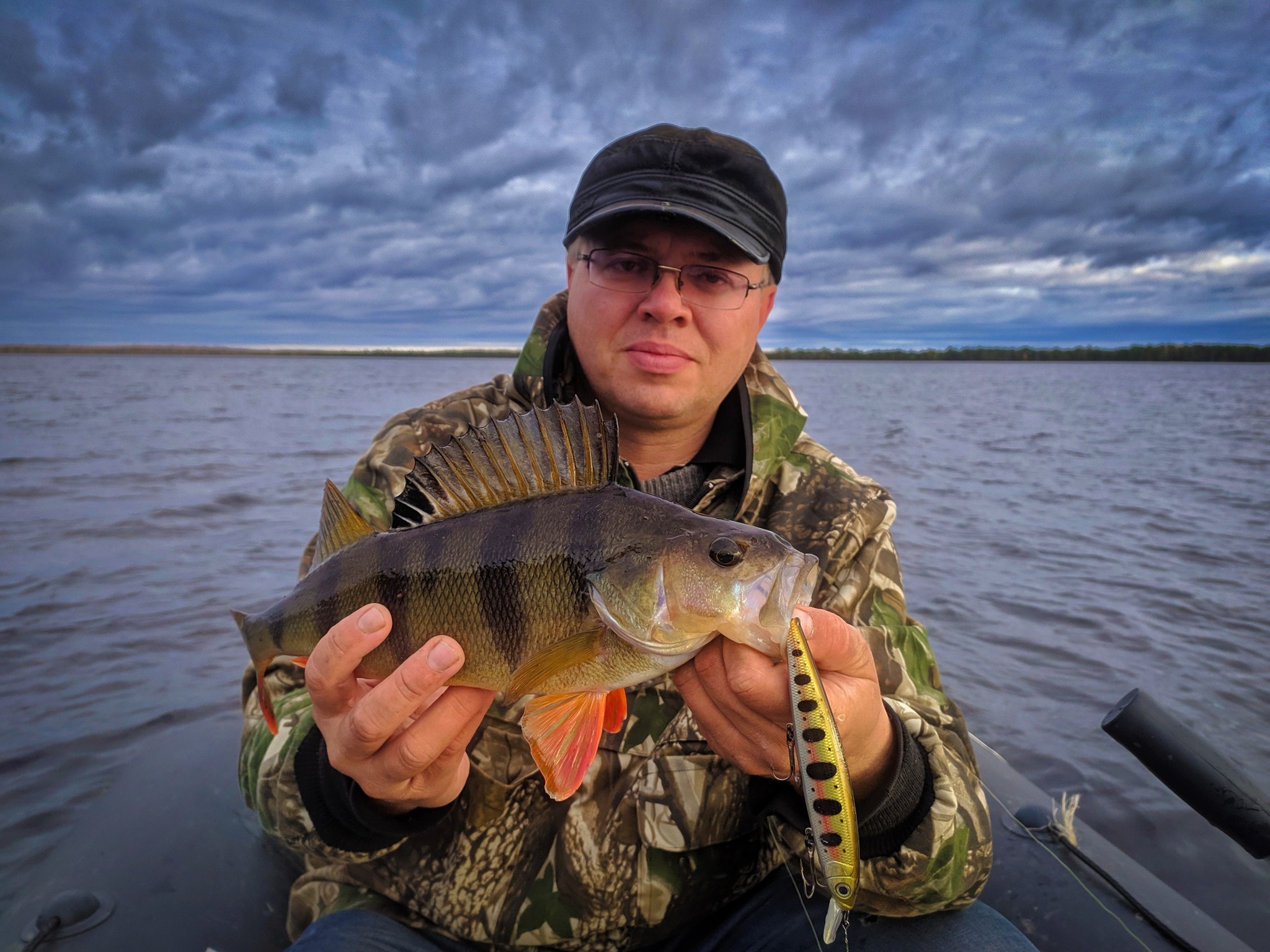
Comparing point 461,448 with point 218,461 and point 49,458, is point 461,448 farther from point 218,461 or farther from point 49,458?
point 49,458

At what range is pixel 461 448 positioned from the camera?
224 centimetres

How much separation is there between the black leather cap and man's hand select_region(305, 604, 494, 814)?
1841 mm

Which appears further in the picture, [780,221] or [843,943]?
[780,221]

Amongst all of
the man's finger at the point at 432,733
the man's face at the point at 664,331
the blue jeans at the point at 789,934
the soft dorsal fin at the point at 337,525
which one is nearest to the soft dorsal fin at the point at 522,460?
the soft dorsal fin at the point at 337,525

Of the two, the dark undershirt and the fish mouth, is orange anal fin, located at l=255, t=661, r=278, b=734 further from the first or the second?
the fish mouth

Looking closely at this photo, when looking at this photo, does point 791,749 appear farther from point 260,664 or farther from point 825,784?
point 260,664

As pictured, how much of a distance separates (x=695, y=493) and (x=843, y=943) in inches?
70.0

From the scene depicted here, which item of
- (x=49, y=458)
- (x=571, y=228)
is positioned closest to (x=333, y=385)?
(x=49, y=458)

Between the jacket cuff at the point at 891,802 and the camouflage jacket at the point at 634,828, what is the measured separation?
0.14 feet

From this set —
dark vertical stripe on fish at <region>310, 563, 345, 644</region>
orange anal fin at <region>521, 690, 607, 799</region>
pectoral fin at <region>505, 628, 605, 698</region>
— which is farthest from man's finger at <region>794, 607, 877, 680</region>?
dark vertical stripe on fish at <region>310, 563, 345, 644</region>

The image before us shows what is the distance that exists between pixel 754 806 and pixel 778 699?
0.81 m

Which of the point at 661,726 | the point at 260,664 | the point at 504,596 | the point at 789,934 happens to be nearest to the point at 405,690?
the point at 504,596

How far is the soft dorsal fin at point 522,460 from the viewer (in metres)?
2.21

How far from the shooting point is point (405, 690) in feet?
6.45
